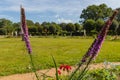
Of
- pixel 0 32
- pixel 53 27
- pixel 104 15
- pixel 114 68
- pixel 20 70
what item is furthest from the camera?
pixel 104 15

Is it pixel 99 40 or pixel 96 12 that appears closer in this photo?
pixel 99 40

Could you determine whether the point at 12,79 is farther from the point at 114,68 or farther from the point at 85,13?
the point at 85,13

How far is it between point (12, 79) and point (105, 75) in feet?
10.1

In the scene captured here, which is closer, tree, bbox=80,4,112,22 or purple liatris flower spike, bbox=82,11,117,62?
purple liatris flower spike, bbox=82,11,117,62

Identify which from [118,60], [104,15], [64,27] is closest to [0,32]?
[64,27]

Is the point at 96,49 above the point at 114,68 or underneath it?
above

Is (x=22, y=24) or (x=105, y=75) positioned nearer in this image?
(x=22, y=24)

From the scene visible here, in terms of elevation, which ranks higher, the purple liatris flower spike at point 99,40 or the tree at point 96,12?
the tree at point 96,12

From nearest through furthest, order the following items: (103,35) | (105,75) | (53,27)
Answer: (103,35)
(105,75)
(53,27)

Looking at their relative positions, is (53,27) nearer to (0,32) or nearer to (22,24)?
(0,32)

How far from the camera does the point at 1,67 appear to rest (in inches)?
488

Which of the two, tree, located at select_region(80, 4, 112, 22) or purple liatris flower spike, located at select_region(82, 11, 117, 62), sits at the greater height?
tree, located at select_region(80, 4, 112, 22)

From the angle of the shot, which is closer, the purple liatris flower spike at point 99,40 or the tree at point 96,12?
the purple liatris flower spike at point 99,40

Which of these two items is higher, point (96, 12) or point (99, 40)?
point (96, 12)
